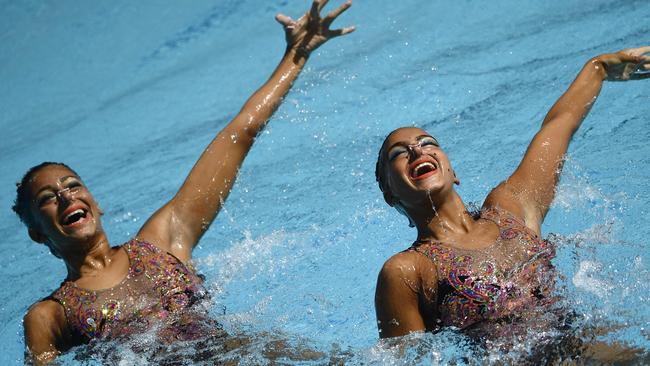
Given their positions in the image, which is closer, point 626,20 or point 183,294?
point 183,294

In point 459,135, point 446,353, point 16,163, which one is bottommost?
point 16,163

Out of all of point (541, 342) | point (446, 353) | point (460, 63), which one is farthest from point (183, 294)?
point (460, 63)

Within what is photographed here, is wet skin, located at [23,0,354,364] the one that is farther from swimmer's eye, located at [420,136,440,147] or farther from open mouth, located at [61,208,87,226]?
swimmer's eye, located at [420,136,440,147]

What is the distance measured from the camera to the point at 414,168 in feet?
10.0

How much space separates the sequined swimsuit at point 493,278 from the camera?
2.86 m

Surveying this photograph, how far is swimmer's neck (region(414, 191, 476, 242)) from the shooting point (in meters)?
3.08

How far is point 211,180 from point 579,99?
153 cm

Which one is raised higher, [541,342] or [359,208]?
[541,342]

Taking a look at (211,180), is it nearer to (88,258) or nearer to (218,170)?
(218,170)

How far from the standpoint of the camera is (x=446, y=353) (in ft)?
9.52

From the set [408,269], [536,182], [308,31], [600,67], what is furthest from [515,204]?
[308,31]

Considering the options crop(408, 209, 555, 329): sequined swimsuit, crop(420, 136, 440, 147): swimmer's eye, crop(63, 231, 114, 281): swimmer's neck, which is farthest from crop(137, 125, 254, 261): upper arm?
crop(408, 209, 555, 329): sequined swimsuit

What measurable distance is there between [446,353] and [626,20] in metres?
4.16

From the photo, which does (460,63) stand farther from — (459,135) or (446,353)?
(446,353)
